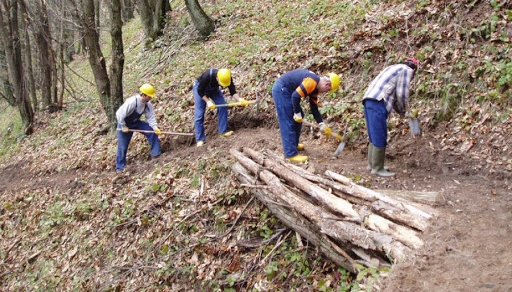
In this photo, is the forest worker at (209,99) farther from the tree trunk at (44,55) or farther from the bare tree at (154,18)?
the tree trunk at (44,55)

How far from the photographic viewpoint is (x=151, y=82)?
12.3 meters

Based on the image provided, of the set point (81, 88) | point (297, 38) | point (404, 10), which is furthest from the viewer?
point (81, 88)

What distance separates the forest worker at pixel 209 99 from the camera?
7.60 metres

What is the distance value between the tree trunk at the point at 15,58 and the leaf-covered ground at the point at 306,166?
5.23 m

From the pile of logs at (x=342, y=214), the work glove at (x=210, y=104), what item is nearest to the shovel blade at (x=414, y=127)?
the pile of logs at (x=342, y=214)

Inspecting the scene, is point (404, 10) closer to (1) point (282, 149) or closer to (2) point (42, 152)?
(1) point (282, 149)

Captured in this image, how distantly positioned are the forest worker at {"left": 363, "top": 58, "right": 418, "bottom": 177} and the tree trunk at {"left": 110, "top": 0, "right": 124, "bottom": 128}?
6.88 meters

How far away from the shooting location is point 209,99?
25.4 ft

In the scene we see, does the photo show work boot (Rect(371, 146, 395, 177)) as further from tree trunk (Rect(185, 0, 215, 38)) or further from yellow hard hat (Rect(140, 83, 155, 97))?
tree trunk (Rect(185, 0, 215, 38))

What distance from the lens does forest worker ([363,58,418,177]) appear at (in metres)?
5.05

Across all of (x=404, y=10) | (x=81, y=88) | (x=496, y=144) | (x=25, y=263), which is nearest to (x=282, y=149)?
(x=496, y=144)

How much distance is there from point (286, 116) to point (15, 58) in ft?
42.8

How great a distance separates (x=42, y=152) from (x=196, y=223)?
8405 mm

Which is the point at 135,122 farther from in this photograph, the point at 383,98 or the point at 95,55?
the point at 383,98
